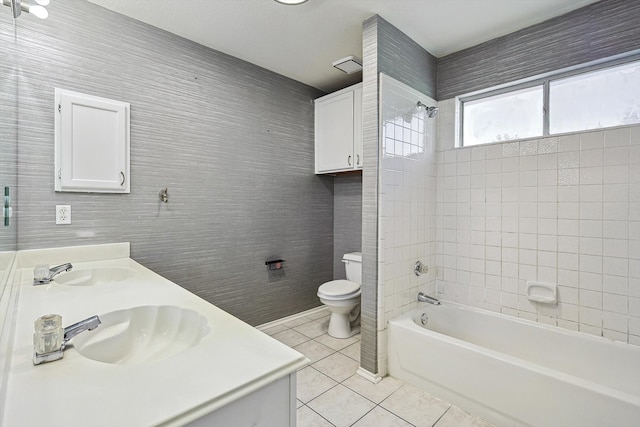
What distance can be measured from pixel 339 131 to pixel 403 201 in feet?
3.60

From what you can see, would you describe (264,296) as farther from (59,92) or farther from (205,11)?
(205,11)

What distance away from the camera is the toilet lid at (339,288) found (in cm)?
258

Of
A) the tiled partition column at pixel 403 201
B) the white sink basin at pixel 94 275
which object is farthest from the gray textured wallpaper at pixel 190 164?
the tiled partition column at pixel 403 201

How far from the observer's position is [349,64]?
2545mm

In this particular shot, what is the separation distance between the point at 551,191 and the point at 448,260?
899 mm

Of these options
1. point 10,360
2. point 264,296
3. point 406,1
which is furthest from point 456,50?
point 10,360

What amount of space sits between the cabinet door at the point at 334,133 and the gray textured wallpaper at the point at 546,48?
85 centimetres

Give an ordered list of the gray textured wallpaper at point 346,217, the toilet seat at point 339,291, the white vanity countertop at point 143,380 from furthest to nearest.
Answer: the gray textured wallpaper at point 346,217 → the toilet seat at point 339,291 → the white vanity countertop at point 143,380

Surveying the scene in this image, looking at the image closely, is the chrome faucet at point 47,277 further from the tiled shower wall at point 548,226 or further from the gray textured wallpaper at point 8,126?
the tiled shower wall at point 548,226

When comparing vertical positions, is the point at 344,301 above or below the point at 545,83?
below

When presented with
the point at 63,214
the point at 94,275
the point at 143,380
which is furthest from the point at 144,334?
the point at 63,214

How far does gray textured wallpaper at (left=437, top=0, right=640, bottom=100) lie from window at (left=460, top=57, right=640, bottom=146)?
0.11 meters

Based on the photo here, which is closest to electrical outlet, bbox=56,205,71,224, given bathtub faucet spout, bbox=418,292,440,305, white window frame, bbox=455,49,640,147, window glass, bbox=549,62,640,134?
bathtub faucet spout, bbox=418,292,440,305

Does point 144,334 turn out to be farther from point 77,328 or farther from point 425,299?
point 425,299
